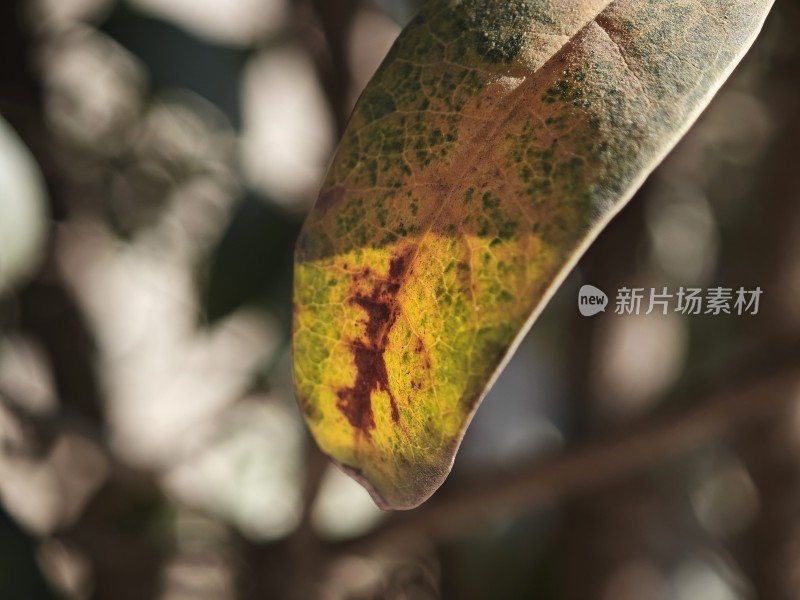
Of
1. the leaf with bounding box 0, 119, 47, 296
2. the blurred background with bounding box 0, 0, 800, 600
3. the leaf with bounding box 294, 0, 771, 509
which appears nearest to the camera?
the leaf with bounding box 294, 0, 771, 509

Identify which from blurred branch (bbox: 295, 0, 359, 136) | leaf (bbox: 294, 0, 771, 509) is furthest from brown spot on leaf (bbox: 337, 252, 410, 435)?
blurred branch (bbox: 295, 0, 359, 136)

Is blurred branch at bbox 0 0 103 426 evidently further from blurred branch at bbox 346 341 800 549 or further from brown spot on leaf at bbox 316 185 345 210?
brown spot on leaf at bbox 316 185 345 210

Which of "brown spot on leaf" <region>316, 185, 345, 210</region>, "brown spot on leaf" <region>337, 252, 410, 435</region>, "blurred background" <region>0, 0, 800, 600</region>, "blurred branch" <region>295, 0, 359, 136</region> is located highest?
"brown spot on leaf" <region>316, 185, 345, 210</region>

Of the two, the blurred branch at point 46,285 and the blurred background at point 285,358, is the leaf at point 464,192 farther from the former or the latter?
the blurred branch at point 46,285

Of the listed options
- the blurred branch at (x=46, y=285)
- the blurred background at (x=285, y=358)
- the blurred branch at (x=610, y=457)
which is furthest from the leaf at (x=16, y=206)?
the blurred branch at (x=610, y=457)

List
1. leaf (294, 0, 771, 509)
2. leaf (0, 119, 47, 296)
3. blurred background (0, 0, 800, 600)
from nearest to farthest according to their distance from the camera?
1. leaf (294, 0, 771, 509)
2. leaf (0, 119, 47, 296)
3. blurred background (0, 0, 800, 600)

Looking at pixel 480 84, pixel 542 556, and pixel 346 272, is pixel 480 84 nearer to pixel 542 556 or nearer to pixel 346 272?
pixel 346 272

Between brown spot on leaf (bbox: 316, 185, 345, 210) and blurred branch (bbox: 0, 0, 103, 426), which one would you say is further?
blurred branch (bbox: 0, 0, 103, 426)

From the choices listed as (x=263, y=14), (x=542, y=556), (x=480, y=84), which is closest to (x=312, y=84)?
(x=263, y=14)

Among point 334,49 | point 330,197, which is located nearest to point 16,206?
point 330,197
